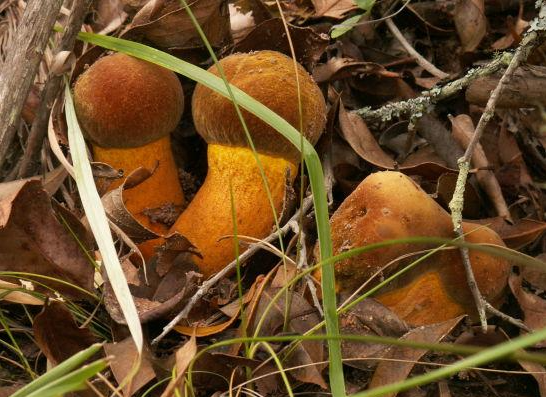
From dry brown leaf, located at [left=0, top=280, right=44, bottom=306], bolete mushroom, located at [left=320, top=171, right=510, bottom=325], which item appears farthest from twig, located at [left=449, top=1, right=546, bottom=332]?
dry brown leaf, located at [left=0, top=280, right=44, bottom=306]

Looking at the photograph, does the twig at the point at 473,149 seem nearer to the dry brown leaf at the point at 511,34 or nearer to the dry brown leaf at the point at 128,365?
the dry brown leaf at the point at 511,34

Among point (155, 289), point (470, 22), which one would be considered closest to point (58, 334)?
point (155, 289)

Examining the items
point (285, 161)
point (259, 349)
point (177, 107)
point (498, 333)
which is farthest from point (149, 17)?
point (498, 333)

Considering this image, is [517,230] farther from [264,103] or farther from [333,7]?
[333,7]

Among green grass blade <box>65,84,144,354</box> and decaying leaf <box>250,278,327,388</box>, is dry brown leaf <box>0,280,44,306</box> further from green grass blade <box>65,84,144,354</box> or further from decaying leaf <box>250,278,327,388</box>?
decaying leaf <box>250,278,327,388</box>

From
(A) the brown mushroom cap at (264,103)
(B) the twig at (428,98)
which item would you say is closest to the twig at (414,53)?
(B) the twig at (428,98)

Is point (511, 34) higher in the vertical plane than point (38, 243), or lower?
lower
